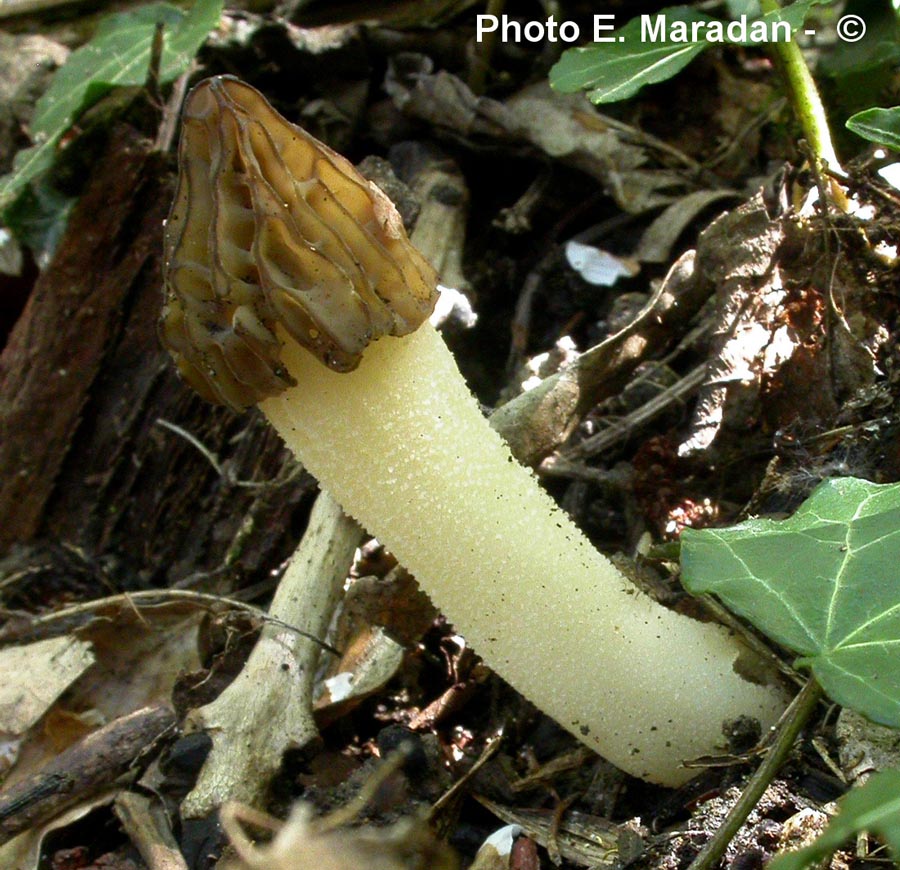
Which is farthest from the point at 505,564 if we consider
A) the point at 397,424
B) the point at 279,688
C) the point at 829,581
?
the point at 279,688

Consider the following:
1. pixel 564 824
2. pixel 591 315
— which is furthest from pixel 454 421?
pixel 591 315

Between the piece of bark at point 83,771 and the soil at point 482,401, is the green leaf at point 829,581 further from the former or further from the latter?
the piece of bark at point 83,771

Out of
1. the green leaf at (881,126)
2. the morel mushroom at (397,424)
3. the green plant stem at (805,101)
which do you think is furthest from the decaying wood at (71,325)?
the green leaf at (881,126)

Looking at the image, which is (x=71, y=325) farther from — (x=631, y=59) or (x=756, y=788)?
(x=756, y=788)

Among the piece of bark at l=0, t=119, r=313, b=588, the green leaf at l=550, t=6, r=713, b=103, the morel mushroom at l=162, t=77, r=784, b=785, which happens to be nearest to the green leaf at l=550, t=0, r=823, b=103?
the green leaf at l=550, t=6, r=713, b=103

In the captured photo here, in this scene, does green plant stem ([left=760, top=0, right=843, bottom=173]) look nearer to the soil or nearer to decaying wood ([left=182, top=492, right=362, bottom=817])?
the soil

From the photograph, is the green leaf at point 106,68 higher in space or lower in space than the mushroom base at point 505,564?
higher
